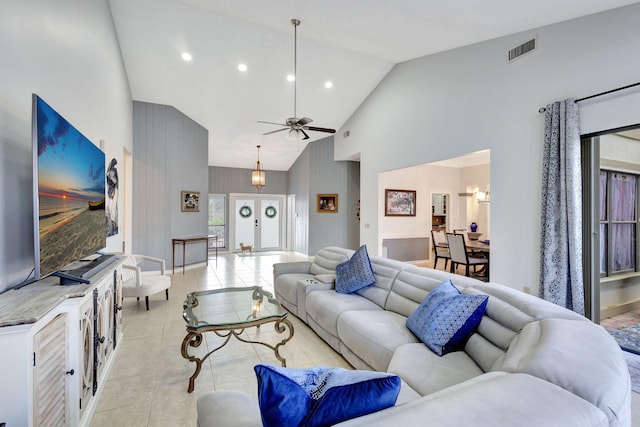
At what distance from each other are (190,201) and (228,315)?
5052 millimetres

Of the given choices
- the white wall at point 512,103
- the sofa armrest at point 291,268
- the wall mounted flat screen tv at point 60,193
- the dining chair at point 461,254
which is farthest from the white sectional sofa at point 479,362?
the dining chair at point 461,254

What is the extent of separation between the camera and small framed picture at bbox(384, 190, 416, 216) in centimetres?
733

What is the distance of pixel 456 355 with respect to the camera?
1.86 metres

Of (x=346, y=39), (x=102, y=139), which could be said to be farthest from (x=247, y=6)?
(x=102, y=139)

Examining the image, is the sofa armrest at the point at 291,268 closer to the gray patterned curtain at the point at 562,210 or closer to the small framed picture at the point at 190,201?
the gray patterned curtain at the point at 562,210

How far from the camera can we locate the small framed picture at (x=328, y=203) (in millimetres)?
8492

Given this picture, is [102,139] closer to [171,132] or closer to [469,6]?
[171,132]

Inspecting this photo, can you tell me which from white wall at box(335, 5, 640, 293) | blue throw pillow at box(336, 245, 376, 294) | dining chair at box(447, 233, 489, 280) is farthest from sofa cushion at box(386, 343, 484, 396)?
dining chair at box(447, 233, 489, 280)

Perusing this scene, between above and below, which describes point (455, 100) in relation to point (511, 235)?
above

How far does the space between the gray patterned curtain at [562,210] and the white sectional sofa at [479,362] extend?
1675 mm

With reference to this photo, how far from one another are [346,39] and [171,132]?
4.11 m

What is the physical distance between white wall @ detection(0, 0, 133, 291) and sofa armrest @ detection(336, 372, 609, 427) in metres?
2.16

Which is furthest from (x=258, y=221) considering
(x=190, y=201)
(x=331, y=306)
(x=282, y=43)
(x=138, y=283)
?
(x=331, y=306)

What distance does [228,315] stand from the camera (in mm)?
2631
